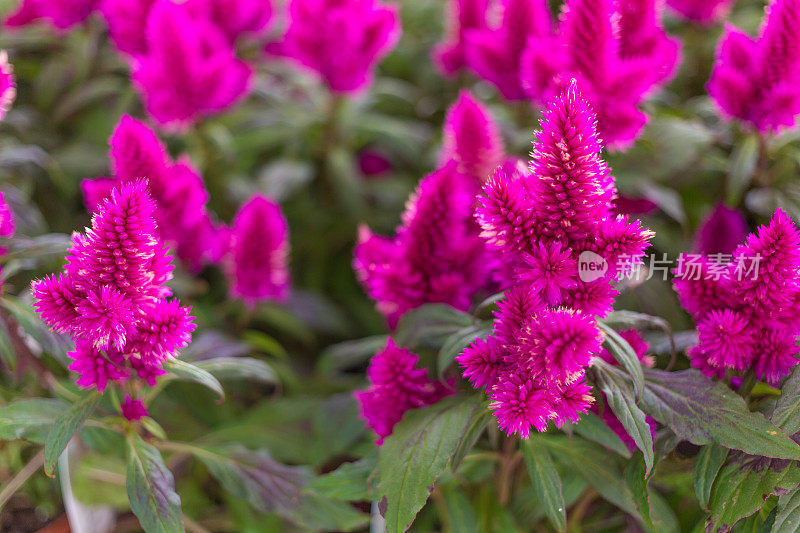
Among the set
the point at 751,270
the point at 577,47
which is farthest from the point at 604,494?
the point at 577,47

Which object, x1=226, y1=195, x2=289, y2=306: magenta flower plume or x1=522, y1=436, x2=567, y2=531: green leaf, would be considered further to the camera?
x1=226, y1=195, x2=289, y2=306: magenta flower plume

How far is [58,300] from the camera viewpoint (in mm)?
693

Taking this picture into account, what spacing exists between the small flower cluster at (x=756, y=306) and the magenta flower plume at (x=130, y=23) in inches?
38.8

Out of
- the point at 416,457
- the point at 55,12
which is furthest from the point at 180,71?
the point at 416,457

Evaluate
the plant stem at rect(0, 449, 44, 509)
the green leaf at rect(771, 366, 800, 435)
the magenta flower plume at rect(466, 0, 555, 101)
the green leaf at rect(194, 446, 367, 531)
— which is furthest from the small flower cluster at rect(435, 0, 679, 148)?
the plant stem at rect(0, 449, 44, 509)

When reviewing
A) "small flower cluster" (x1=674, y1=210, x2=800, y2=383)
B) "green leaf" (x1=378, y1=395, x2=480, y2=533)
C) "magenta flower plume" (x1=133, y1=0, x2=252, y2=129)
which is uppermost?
"magenta flower plume" (x1=133, y1=0, x2=252, y2=129)

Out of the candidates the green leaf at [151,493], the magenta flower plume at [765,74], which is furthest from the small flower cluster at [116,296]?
the magenta flower plume at [765,74]

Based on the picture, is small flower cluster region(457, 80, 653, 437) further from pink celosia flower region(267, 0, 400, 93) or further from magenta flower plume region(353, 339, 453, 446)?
pink celosia flower region(267, 0, 400, 93)

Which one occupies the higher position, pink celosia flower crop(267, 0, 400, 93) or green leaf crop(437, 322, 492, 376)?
pink celosia flower crop(267, 0, 400, 93)

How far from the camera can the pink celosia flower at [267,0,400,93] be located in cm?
127

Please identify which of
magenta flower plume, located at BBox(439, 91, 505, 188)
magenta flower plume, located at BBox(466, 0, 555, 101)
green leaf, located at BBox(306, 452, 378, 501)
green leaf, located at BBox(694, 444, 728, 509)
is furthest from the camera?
magenta flower plume, located at BBox(466, 0, 555, 101)

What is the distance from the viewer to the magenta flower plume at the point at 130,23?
1.24 meters

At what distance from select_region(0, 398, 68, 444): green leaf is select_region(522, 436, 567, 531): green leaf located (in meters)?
0.53

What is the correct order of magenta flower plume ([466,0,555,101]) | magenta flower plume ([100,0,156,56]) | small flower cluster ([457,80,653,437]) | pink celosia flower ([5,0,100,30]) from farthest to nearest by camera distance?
pink celosia flower ([5,0,100,30]) → magenta flower plume ([100,0,156,56]) → magenta flower plume ([466,0,555,101]) → small flower cluster ([457,80,653,437])
